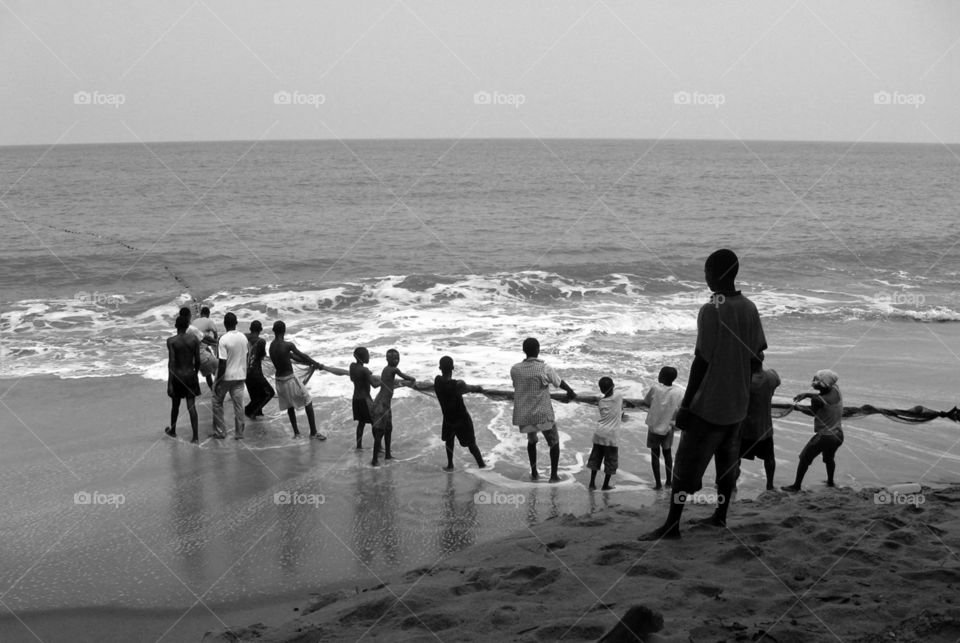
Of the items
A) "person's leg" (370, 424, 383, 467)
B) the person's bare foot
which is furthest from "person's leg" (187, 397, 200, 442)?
the person's bare foot

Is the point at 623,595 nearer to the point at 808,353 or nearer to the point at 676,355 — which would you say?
the point at 676,355

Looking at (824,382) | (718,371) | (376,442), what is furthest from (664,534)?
(376,442)

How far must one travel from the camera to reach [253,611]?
560cm

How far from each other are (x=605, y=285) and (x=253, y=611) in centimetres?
1840

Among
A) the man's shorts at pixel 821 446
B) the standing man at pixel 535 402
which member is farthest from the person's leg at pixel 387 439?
the man's shorts at pixel 821 446

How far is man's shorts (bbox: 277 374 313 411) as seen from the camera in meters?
9.80

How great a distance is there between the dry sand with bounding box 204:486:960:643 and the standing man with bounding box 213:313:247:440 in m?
4.38

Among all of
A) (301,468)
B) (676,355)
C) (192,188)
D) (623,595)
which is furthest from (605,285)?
(192,188)

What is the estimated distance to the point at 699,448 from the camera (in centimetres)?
511

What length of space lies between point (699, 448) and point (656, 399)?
9.25 feet

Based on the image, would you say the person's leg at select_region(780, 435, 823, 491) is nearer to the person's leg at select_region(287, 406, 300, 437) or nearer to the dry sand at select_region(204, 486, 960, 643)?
the dry sand at select_region(204, 486, 960, 643)

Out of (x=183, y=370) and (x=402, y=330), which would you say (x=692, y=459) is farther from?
(x=402, y=330)

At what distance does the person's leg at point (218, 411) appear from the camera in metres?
9.76

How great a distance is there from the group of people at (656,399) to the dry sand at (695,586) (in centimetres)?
46
